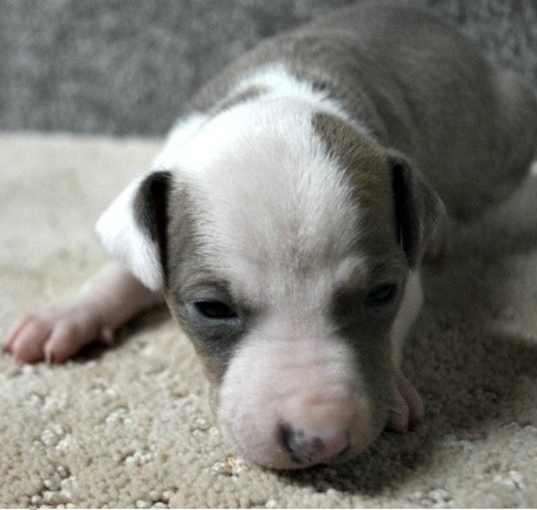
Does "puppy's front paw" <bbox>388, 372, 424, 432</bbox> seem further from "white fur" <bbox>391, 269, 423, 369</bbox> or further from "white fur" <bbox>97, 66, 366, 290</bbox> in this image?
"white fur" <bbox>97, 66, 366, 290</bbox>

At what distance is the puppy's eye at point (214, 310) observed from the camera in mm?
2229

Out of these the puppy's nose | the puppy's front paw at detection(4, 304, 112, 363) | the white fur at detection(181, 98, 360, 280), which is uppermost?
the white fur at detection(181, 98, 360, 280)

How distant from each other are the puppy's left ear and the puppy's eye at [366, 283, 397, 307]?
14 cm

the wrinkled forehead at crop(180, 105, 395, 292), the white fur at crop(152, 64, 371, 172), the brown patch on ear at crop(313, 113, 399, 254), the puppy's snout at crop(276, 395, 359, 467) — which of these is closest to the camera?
the puppy's snout at crop(276, 395, 359, 467)

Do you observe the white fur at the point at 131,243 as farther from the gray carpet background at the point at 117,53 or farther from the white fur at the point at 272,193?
the gray carpet background at the point at 117,53

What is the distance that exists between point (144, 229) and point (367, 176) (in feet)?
1.89

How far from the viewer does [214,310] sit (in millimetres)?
2270

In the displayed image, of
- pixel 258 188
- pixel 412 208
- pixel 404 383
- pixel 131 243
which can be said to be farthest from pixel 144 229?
pixel 404 383

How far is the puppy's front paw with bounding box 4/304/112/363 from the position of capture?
2924 millimetres

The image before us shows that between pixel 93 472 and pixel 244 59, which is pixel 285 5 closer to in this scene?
pixel 244 59

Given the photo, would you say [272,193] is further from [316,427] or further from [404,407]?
[404,407]

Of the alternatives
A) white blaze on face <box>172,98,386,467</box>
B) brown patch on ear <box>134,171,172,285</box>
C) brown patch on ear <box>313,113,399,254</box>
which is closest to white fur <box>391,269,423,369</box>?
brown patch on ear <box>313,113,399,254</box>

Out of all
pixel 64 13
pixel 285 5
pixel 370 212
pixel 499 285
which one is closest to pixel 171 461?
pixel 370 212

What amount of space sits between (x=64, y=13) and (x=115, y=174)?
1085 millimetres
